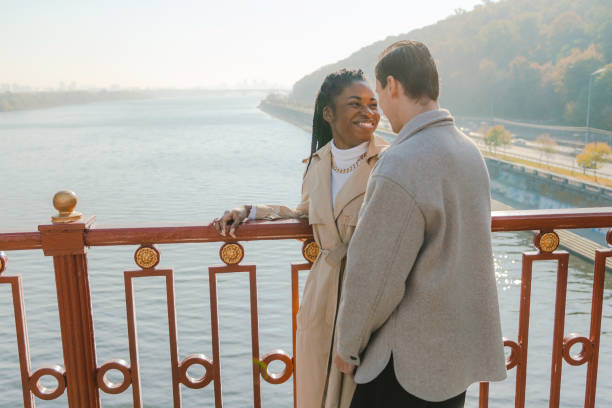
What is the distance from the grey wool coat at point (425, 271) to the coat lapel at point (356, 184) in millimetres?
337

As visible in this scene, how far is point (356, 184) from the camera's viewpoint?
1.46m

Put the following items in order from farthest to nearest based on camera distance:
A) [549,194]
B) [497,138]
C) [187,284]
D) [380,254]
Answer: [497,138] < [549,194] < [187,284] < [380,254]

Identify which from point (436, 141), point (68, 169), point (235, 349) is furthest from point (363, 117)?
point (68, 169)

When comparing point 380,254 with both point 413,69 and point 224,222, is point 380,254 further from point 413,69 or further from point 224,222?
point 224,222

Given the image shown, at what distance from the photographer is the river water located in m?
12.8

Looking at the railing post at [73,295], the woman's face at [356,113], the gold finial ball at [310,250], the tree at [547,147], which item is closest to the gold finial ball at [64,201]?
the railing post at [73,295]

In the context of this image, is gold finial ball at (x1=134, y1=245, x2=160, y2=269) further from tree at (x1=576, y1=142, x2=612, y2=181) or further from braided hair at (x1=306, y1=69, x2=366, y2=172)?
tree at (x1=576, y1=142, x2=612, y2=181)

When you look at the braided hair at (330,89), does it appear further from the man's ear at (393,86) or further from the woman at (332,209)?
the man's ear at (393,86)

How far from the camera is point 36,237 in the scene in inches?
62.8

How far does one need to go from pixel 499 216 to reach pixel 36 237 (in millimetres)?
1338

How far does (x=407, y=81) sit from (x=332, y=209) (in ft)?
1.51

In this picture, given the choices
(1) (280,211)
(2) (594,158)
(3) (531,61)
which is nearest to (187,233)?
(1) (280,211)

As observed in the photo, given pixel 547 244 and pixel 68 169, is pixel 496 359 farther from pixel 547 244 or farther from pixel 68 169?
pixel 68 169

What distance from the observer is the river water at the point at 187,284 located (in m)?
12.8
